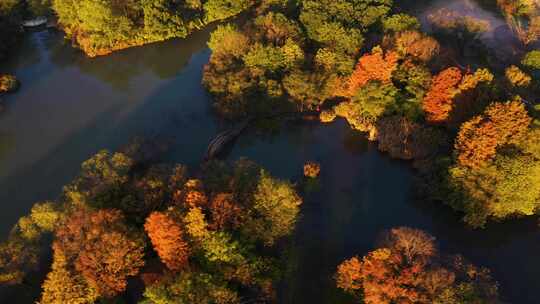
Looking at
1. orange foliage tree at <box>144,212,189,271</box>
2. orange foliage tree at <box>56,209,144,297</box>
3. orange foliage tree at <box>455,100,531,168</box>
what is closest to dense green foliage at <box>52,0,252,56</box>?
orange foliage tree at <box>56,209,144,297</box>

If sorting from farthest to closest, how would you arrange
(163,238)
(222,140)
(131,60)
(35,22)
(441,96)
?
(35,22), (131,60), (222,140), (441,96), (163,238)

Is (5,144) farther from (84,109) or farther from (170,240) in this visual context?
(170,240)

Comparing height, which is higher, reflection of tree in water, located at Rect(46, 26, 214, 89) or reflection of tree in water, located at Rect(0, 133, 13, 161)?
reflection of tree in water, located at Rect(46, 26, 214, 89)

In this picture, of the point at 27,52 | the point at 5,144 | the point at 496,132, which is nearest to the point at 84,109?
the point at 5,144

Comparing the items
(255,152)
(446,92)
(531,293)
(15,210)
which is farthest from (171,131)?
(531,293)

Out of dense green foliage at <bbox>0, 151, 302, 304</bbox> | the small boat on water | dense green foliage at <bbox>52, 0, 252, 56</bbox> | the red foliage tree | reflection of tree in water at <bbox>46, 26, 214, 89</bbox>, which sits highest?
dense green foliage at <bbox>52, 0, 252, 56</bbox>

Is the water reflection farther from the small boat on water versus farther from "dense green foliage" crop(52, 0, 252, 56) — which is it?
the small boat on water

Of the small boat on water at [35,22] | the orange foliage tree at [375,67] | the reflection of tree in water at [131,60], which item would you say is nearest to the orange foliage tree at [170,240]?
the orange foliage tree at [375,67]

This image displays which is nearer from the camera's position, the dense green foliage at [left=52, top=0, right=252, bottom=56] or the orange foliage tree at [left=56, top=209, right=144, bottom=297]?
the orange foliage tree at [left=56, top=209, right=144, bottom=297]
